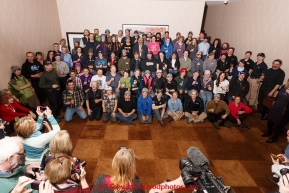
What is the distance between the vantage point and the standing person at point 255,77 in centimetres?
561

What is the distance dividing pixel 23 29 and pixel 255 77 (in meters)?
7.12

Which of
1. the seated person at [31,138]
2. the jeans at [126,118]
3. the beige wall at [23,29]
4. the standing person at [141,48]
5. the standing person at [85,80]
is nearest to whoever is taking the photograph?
the seated person at [31,138]

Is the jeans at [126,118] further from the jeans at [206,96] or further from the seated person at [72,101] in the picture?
the jeans at [206,96]

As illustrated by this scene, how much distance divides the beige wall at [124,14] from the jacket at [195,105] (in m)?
4.00

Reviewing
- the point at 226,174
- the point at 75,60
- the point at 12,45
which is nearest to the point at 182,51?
the point at 75,60

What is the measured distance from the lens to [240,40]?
7.04 m

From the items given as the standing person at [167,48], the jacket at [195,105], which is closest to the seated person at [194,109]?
the jacket at [195,105]

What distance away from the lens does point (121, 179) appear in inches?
63.8

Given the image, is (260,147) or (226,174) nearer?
(226,174)

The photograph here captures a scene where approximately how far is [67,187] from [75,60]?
5506mm

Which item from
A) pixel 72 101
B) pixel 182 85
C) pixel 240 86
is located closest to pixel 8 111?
pixel 72 101

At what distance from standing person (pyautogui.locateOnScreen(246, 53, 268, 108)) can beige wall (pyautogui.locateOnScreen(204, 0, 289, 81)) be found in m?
0.28

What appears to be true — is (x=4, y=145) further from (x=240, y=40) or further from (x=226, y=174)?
(x=240, y=40)

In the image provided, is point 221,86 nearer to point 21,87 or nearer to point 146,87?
point 146,87
